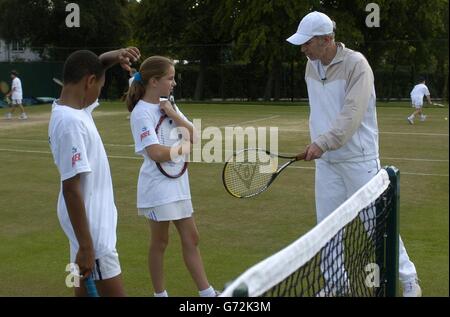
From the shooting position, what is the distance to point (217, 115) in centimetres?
2153

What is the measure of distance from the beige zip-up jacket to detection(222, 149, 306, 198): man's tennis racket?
1.50ft

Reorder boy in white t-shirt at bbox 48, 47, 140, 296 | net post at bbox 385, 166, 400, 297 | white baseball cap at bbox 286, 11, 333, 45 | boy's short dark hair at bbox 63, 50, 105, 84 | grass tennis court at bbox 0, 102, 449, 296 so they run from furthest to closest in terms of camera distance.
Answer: grass tennis court at bbox 0, 102, 449, 296 → white baseball cap at bbox 286, 11, 333, 45 → net post at bbox 385, 166, 400, 297 → boy's short dark hair at bbox 63, 50, 105, 84 → boy in white t-shirt at bbox 48, 47, 140, 296

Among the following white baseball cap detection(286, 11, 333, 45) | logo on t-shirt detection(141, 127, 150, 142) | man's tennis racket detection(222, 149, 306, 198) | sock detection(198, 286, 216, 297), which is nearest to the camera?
logo on t-shirt detection(141, 127, 150, 142)

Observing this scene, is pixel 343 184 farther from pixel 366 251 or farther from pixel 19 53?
pixel 19 53

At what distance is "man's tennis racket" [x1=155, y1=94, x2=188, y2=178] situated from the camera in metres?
3.96

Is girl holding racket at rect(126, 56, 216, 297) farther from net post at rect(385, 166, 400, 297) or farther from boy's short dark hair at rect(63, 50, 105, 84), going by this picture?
net post at rect(385, 166, 400, 297)

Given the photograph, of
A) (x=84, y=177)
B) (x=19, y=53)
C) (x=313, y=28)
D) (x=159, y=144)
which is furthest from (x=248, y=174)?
(x=19, y=53)

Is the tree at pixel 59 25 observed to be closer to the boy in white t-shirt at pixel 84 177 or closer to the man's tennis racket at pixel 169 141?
the man's tennis racket at pixel 169 141

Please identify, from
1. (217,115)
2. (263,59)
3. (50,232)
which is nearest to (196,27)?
(263,59)

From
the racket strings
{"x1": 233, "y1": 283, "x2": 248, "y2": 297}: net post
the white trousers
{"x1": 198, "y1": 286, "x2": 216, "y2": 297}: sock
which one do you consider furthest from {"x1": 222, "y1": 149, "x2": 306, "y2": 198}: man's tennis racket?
{"x1": 233, "y1": 283, "x2": 248, "y2": 297}: net post

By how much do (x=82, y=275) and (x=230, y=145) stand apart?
1031cm

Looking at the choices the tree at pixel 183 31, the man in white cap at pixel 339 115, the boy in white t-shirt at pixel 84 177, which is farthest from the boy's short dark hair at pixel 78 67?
the tree at pixel 183 31

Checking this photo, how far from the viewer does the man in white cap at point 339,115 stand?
3.98 m

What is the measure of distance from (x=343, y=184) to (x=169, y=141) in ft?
3.76
